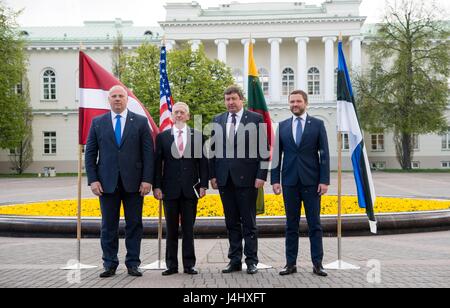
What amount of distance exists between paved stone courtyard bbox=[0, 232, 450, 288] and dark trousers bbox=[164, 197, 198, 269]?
26 centimetres

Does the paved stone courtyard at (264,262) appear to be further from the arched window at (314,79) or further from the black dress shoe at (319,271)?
the arched window at (314,79)

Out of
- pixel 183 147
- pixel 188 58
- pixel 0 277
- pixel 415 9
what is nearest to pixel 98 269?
pixel 0 277

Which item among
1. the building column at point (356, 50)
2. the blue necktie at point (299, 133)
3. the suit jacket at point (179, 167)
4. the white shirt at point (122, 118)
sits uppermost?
the building column at point (356, 50)

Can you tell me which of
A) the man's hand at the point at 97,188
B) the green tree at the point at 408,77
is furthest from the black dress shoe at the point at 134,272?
the green tree at the point at 408,77

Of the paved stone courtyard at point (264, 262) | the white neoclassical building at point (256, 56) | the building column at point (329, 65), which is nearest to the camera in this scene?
the paved stone courtyard at point (264, 262)

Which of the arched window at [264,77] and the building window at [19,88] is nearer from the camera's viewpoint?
the building window at [19,88]

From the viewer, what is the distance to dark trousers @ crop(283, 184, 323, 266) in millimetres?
7164

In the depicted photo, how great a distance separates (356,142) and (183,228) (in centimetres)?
288

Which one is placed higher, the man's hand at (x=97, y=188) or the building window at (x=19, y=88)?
the building window at (x=19, y=88)

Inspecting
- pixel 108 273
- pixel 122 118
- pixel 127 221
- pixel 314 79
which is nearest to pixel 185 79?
pixel 314 79

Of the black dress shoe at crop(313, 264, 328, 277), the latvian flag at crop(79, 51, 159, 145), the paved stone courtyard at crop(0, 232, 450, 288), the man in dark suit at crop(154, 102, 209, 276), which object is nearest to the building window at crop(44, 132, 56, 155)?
the paved stone courtyard at crop(0, 232, 450, 288)

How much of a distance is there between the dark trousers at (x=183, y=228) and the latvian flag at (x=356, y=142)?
8.15ft

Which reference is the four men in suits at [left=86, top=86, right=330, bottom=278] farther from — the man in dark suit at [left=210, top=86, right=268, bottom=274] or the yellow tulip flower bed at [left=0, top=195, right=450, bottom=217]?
the yellow tulip flower bed at [left=0, top=195, right=450, bottom=217]

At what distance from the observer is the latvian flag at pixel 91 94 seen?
27.2 feet
